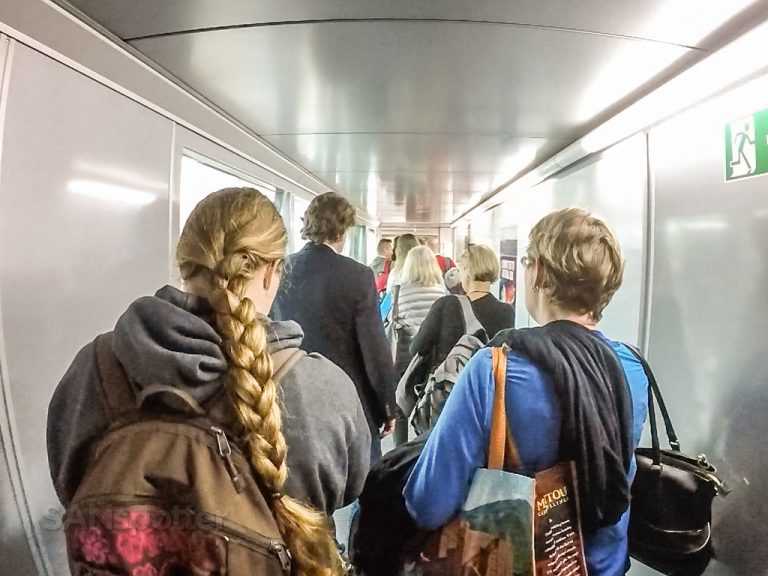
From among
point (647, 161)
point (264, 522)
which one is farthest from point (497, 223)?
point (264, 522)

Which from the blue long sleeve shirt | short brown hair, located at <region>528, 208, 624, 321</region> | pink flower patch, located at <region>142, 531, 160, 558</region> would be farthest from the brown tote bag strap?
pink flower patch, located at <region>142, 531, 160, 558</region>

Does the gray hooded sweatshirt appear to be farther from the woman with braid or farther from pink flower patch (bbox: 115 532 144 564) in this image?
pink flower patch (bbox: 115 532 144 564)

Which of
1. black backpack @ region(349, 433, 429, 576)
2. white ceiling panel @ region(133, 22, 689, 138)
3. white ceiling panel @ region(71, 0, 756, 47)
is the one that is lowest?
black backpack @ region(349, 433, 429, 576)

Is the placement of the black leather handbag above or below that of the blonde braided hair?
below

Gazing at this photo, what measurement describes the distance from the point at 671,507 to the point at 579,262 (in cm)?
70

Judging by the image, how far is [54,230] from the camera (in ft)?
4.36

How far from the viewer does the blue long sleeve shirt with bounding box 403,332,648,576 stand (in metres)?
1.13

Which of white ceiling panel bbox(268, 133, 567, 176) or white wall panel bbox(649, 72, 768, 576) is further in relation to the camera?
white ceiling panel bbox(268, 133, 567, 176)

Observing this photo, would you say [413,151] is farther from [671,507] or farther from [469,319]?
[671,507]

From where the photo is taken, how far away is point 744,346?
5.06 feet

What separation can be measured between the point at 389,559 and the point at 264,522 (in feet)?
1.84

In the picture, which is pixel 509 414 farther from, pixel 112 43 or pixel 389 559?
pixel 112 43

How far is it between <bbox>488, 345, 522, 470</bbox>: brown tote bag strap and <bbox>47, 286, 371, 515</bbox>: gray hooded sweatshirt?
26cm

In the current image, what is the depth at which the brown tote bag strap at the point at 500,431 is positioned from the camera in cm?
112
